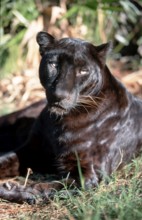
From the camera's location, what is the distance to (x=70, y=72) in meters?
4.26

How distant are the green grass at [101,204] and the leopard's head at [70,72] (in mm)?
595

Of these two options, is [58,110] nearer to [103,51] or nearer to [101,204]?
[103,51]

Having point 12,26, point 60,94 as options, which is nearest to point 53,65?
point 60,94

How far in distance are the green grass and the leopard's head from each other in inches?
23.4

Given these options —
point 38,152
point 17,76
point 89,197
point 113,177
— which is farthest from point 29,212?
point 17,76

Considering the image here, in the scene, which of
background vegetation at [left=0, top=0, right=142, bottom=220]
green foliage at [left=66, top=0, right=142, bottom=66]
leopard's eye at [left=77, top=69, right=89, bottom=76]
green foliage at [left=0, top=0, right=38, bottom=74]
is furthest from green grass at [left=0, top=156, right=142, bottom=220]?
green foliage at [left=0, top=0, right=38, bottom=74]

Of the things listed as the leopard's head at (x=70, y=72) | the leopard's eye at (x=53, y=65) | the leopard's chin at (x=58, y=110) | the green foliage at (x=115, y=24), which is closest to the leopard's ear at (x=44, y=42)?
the leopard's head at (x=70, y=72)

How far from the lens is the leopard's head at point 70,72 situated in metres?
4.23

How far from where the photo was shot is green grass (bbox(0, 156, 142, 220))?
11.6 feet

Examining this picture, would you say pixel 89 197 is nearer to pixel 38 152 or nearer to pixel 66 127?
pixel 66 127

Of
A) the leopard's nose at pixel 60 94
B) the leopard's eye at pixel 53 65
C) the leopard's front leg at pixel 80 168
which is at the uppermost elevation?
the leopard's eye at pixel 53 65

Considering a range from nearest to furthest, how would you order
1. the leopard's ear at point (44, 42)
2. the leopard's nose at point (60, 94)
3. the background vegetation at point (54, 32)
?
the leopard's nose at point (60, 94)
the leopard's ear at point (44, 42)
the background vegetation at point (54, 32)

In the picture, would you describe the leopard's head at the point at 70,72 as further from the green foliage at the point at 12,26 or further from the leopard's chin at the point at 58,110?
the green foliage at the point at 12,26

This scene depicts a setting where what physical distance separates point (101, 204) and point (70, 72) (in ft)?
3.24
